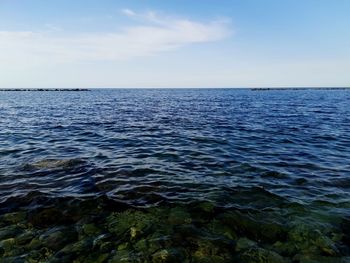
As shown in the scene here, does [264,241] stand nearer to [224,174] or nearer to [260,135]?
[224,174]

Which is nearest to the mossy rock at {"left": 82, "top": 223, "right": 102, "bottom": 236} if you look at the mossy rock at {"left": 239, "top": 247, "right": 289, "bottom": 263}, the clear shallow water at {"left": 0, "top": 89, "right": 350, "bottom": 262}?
the clear shallow water at {"left": 0, "top": 89, "right": 350, "bottom": 262}

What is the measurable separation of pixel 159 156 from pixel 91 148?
5.08m

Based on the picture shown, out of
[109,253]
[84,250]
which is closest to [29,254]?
[84,250]

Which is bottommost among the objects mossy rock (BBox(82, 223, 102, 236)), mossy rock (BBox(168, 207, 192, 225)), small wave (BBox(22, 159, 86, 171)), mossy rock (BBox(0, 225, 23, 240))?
small wave (BBox(22, 159, 86, 171))

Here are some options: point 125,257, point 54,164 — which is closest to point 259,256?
point 125,257

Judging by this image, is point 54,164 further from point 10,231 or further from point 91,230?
point 91,230

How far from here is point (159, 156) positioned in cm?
1689

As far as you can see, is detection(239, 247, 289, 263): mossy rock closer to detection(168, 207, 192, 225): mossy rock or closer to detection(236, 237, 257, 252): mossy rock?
detection(236, 237, 257, 252): mossy rock

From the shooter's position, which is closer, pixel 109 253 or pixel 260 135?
pixel 109 253

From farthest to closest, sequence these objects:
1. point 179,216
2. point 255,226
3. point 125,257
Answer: point 179,216 < point 255,226 < point 125,257

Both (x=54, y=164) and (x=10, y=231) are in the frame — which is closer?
(x=10, y=231)

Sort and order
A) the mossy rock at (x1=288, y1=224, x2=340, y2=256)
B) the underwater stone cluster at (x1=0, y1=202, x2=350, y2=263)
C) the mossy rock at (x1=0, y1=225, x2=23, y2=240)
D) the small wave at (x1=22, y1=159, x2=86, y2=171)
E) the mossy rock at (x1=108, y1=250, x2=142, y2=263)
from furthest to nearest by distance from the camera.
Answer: the small wave at (x1=22, y1=159, x2=86, y2=171) → the mossy rock at (x1=0, y1=225, x2=23, y2=240) → the mossy rock at (x1=288, y1=224, x2=340, y2=256) → the underwater stone cluster at (x1=0, y1=202, x2=350, y2=263) → the mossy rock at (x1=108, y1=250, x2=142, y2=263)

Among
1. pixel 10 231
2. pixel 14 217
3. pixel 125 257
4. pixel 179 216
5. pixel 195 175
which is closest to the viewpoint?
pixel 125 257

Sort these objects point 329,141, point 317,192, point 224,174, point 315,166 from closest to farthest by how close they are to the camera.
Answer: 1. point 317,192
2. point 224,174
3. point 315,166
4. point 329,141
